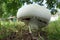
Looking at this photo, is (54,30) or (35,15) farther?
(54,30)

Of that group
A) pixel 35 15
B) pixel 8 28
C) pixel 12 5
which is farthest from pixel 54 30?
pixel 12 5

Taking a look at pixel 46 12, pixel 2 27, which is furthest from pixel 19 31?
pixel 46 12

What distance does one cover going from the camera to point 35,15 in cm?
133

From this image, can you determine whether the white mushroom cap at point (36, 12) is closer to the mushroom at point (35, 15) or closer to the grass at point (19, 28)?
the mushroom at point (35, 15)

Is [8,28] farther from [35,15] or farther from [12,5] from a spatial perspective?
[12,5]

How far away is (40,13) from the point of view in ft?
4.35

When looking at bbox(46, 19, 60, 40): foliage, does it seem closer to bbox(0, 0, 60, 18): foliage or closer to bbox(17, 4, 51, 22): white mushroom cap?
bbox(17, 4, 51, 22): white mushroom cap

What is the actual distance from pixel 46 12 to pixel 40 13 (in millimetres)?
55

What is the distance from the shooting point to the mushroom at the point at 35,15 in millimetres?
1335

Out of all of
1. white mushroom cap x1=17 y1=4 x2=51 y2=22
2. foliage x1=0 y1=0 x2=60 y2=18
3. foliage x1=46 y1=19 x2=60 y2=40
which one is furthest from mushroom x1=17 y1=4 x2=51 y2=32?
foliage x1=0 y1=0 x2=60 y2=18

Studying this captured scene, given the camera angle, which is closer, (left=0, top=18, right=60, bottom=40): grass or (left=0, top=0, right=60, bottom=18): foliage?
(left=0, top=18, right=60, bottom=40): grass

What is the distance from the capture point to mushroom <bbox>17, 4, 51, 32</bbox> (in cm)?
133

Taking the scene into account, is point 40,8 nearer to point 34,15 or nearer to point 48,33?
point 34,15

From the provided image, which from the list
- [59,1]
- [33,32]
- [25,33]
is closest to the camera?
[33,32]
